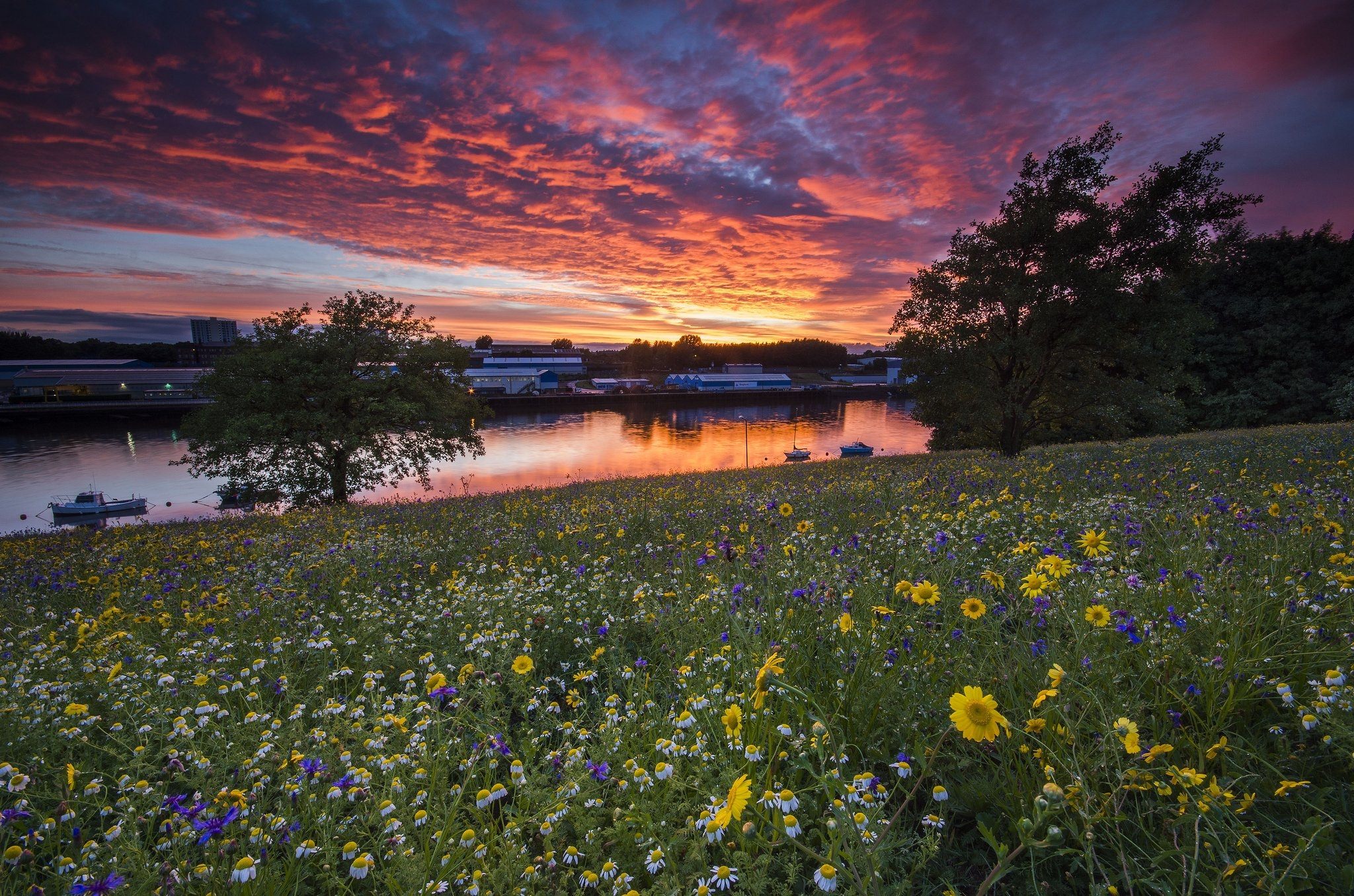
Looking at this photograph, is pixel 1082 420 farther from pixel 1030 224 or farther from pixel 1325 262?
pixel 1325 262

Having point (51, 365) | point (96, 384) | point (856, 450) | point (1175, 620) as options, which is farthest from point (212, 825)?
point (51, 365)

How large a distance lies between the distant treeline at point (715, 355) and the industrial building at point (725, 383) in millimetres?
34987

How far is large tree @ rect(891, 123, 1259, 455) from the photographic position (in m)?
16.7

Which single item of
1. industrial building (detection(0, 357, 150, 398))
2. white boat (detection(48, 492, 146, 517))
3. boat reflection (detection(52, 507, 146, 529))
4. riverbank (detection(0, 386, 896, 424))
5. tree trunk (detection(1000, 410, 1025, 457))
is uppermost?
industrial building (detection(0, 357, 150, 398))

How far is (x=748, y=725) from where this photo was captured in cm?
235

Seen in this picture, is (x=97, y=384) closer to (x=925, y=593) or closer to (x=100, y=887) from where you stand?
(x=100, y=887)

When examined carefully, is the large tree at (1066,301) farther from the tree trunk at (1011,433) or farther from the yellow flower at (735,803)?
the yellow flower at (735,803)

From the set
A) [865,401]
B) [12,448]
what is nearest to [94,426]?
[12,448]

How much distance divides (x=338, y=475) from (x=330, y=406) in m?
3.17

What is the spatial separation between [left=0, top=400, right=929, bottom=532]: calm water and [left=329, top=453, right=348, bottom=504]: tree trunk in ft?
10.5

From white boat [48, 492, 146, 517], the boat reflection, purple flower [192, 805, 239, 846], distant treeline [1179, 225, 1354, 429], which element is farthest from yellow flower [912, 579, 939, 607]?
white boat [48, 492, 146, 517]

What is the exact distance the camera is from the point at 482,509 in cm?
1080

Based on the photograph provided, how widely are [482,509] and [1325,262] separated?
149ft

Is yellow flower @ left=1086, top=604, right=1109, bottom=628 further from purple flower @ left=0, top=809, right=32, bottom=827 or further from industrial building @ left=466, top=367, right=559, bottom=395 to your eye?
industrial building @ left=466, top=367, right=559, bottom=395
